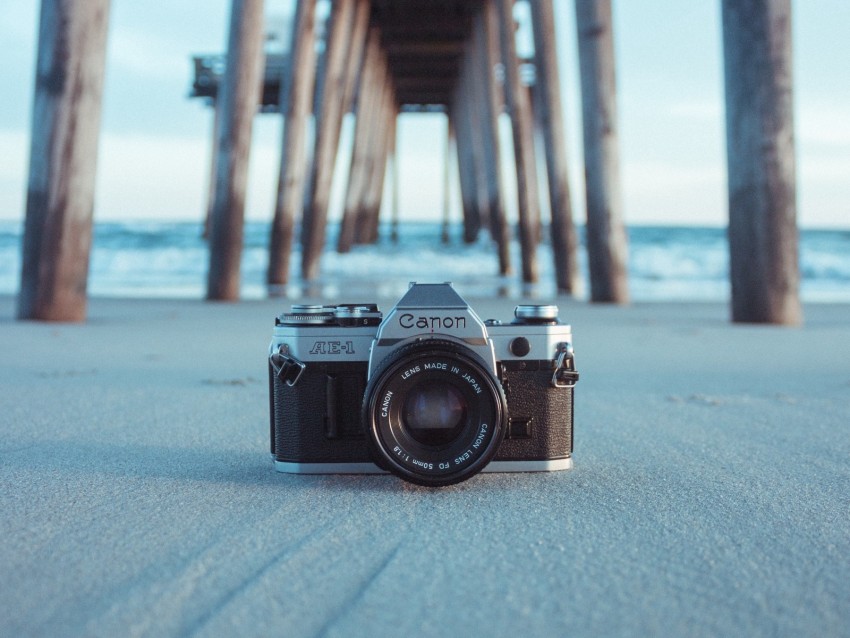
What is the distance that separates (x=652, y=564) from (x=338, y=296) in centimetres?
641

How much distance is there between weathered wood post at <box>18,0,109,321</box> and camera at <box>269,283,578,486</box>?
10.3 ft

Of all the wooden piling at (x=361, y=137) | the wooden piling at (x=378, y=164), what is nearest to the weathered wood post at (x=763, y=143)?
the wooden piling at (x=361, y=137)

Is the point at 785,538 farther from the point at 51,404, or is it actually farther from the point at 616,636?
the point at 51,404

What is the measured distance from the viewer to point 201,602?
1063mm

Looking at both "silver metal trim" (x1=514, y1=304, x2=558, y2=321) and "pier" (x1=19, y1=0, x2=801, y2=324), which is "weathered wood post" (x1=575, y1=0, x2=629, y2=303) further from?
"silver metal trim" (x1=514, y1=304, x2=558, y2=321)

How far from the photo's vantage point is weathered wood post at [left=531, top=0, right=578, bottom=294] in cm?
820

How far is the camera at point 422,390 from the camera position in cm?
146

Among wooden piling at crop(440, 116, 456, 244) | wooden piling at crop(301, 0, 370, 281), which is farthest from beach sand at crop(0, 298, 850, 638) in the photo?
wooden piling at crop(440, 116, 456, 244)

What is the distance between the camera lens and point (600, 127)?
625cm

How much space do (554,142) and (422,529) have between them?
7.31 m

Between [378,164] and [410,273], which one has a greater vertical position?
[378,164]

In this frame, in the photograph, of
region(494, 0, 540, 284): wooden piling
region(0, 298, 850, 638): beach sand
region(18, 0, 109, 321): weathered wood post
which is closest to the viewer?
region(0, 298, 850, 638): beach sand

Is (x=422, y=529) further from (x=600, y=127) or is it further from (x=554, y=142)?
(x=554, y=142)

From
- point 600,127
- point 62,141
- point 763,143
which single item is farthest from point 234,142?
point 763,143
